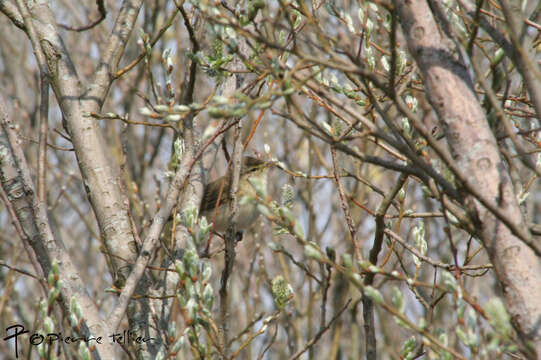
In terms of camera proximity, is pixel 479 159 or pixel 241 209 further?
pixel 241 209

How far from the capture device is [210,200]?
6.08 m

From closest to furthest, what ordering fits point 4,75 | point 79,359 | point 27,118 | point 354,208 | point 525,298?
point 525,298 → point 79,359 → point 354,208 → point 27,118 → point 4,75

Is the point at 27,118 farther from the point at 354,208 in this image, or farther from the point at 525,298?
the point at 525,298

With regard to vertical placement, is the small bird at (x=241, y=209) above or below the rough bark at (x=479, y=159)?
above

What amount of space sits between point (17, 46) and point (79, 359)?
282 inches

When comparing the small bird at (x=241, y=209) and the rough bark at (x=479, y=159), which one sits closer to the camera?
the rough bark at (x=479, y=159)

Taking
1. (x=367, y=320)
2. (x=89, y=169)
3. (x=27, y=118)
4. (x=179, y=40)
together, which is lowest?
(x=367, y=320)

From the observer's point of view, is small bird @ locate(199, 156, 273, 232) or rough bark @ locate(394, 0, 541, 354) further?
small bird @ locate(199, 156, 273, 232)

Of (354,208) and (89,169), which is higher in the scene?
(354,208)

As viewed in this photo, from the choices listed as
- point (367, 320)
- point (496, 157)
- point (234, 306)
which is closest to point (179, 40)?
point (234, 306)

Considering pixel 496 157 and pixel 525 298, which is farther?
pixel 496 157

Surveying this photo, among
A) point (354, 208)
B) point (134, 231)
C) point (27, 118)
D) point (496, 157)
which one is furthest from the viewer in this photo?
point (27, 118)

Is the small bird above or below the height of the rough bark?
above

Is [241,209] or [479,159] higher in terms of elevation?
[241,209]
